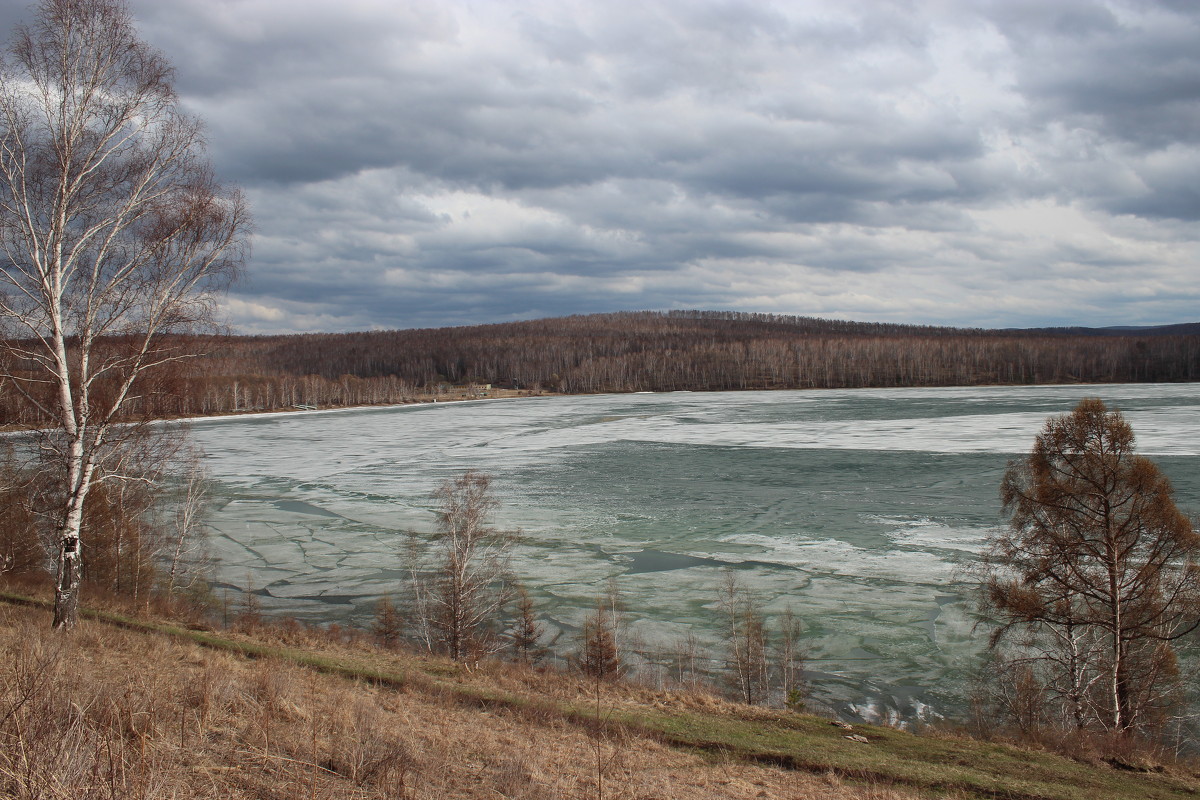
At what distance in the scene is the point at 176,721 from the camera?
5.59 meters

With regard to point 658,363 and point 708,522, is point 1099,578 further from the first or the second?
point 658,363

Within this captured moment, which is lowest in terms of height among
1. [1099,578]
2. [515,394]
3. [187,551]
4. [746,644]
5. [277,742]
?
[187,551]

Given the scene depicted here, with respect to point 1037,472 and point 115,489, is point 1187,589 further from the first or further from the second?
point 115,489

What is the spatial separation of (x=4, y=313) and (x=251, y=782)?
6.16 metres

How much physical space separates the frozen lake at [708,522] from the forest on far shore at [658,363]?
6602 centimetres

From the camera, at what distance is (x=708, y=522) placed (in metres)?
21.3

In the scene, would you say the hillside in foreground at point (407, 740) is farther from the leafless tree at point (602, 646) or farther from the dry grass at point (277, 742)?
the leafless tree at point (602, 646)

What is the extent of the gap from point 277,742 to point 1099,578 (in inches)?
496

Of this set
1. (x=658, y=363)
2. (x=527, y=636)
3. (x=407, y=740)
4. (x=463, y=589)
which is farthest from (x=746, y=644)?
(x=658, y=363)

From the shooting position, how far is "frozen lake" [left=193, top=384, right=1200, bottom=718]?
13234mm

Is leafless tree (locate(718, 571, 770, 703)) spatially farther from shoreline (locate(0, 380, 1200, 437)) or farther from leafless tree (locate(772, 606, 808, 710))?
shoreline (locate(0, 380, 1200, 437))

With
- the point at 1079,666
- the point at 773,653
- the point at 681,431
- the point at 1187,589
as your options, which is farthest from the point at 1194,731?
the point at 681,431

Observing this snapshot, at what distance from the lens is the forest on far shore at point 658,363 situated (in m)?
117

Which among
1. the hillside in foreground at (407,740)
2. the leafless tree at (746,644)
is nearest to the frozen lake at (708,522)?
the leafless tree at (746,644)
